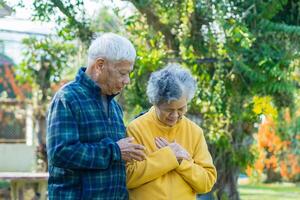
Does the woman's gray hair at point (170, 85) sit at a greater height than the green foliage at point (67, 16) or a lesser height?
lesser

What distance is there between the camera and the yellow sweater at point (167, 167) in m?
2.63

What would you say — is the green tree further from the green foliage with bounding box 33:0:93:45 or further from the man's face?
the man's face

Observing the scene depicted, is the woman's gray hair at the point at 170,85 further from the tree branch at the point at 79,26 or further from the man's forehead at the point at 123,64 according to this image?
the tree branch at the point at 79,26

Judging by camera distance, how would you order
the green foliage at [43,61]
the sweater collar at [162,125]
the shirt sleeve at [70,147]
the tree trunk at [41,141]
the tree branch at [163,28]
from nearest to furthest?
the shirt sleeve at [70,147] → the sweater collar at [162,125] → the tree branch at [163,28] → the green foliage at [43,61] → the tree trunk at [41,141]

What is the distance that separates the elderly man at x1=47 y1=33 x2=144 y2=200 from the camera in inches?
97.3

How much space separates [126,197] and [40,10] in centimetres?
318

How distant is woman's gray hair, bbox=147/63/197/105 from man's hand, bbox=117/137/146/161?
0.20m

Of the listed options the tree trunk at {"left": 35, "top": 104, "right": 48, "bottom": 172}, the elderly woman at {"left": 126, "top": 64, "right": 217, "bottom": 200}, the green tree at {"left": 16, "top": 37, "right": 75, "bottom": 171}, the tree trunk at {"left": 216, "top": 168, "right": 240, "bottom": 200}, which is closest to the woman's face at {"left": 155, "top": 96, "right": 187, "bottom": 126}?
the elderly woman at {"left": 126, "top": 64, "right": 217, "bottom": 200}

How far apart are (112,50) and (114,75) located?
0.28ft

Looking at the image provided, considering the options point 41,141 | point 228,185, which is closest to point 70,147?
point 228,185

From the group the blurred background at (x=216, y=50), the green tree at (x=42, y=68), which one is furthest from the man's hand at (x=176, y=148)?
the green tree at (x=42, y=68)

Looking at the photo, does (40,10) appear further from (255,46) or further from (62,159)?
(62,159)

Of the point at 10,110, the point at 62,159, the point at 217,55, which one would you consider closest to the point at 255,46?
the point at 217,55

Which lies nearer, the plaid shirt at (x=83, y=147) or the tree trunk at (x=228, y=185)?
the plaid shirt at (x=83, y=147)
